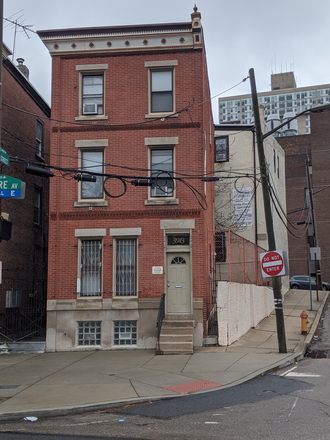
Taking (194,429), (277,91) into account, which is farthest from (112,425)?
(277,91)

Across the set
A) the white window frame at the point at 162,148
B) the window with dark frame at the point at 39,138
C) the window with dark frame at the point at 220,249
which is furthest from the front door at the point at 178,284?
the window with dark frame at the point at 39,138

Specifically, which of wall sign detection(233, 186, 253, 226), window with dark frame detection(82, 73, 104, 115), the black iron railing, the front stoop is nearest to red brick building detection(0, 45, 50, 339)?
window with dark frame detection(82, 73, 104, 115)

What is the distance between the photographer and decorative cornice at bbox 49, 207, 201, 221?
54.8 ft

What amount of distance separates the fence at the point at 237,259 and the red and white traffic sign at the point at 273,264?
2020 millimetres

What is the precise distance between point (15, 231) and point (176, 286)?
7679 mm

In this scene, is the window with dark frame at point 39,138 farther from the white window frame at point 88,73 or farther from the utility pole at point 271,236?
the utility pole at point 271,236

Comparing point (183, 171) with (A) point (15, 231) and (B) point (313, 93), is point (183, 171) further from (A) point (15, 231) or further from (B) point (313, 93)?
(B) point (313, 93)

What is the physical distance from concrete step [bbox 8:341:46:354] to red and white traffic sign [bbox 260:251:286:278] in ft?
25.5

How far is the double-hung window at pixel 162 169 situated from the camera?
17.0 meters

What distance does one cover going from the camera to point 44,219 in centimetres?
2319

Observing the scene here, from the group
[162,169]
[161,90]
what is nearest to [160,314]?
[162,169]

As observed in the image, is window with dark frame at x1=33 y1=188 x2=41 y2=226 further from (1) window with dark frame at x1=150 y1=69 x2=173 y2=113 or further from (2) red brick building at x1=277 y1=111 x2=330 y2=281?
(2) red brick building at x1=277 y1=111 x2=330 y2=281

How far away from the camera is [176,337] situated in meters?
15.1

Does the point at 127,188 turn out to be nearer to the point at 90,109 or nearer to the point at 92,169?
the point at 92,169
